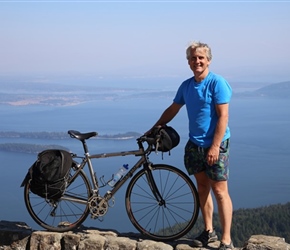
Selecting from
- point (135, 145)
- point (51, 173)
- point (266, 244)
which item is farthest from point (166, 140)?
point (135, 145)

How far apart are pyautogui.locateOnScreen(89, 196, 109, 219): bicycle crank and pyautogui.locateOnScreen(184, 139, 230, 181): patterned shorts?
37.9 inches

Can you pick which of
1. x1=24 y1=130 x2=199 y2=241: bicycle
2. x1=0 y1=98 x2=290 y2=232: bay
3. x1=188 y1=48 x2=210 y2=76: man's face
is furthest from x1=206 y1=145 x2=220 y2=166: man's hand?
x1=0 y1=98 x2=290 y2=232: bay

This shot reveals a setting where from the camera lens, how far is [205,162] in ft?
14.8

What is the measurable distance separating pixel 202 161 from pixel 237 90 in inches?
7616

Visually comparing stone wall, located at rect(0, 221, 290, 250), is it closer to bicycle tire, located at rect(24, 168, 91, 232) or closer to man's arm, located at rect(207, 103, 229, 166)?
bicycle tire, located at rect(24, 168, 91, 232)

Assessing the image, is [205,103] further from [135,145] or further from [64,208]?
[135,145]

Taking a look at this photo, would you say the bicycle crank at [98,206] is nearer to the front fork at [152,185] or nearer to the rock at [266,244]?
the front fork at [152,185]

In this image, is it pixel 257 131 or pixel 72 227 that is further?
pixel 257 131

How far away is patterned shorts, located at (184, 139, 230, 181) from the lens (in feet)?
14.5

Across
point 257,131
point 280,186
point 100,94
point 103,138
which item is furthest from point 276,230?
point 100,94

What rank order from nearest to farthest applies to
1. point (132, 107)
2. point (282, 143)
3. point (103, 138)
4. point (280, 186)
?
point (280, 186), point (103, 138), point (282, 143), point (132, 107)

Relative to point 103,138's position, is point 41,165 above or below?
above

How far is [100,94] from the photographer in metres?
189

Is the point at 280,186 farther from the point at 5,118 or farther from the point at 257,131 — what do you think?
the point at 5,118
